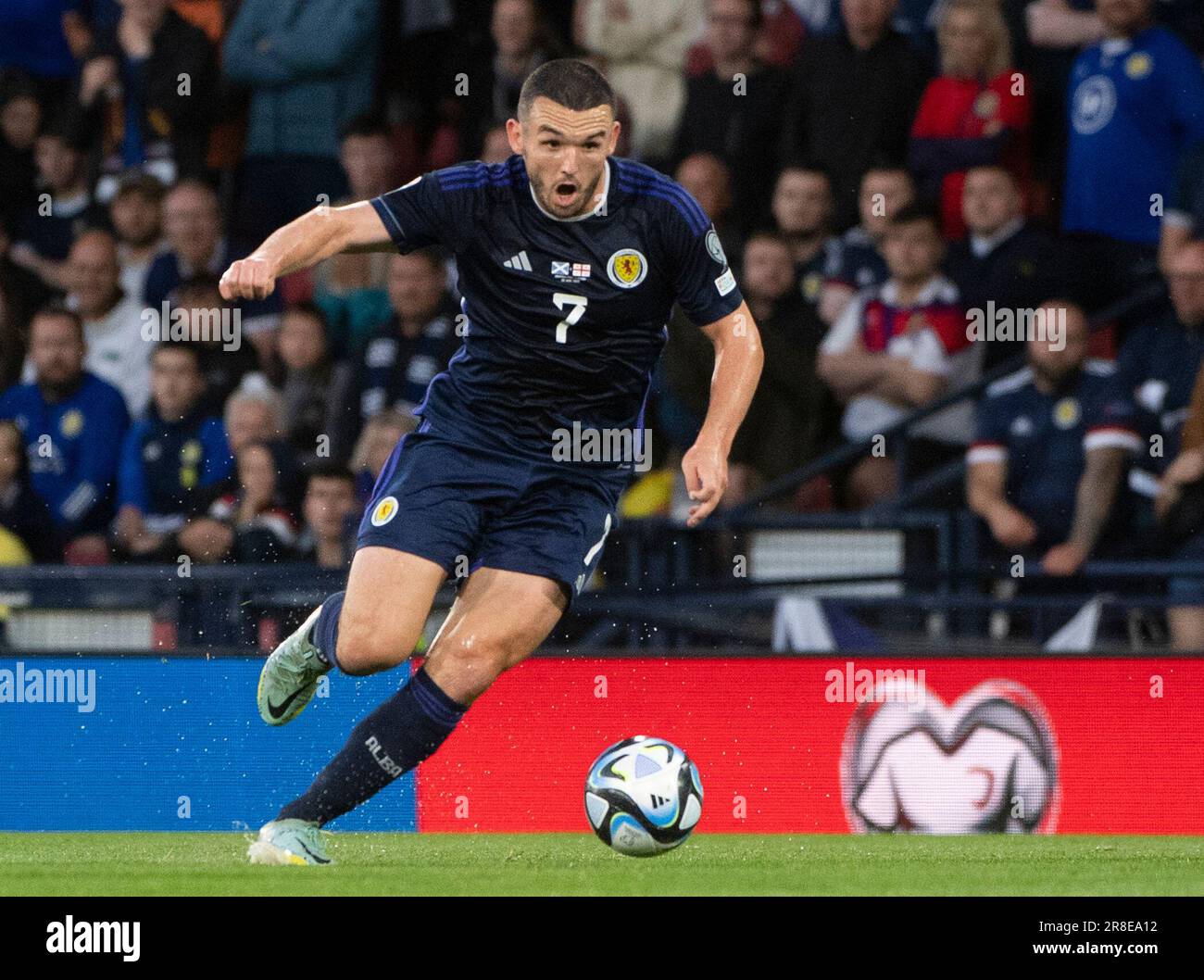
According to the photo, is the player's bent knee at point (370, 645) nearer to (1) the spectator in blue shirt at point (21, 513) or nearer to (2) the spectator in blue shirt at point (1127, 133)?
(1) the spectator in blue shirt at point (21, 513)

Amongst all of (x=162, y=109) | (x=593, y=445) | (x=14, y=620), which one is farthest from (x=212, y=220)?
(x=593, y=445)

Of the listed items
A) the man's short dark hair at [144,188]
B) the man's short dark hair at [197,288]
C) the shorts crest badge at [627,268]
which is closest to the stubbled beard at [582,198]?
the shorts crest badge at [627,268]

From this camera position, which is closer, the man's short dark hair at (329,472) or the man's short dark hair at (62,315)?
the man's short dark hair at (329,472)

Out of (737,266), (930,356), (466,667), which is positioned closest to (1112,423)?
(930,356)

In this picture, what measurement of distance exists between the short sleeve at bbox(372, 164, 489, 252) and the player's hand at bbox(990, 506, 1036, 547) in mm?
3451

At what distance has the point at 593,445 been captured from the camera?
6590 millimetres

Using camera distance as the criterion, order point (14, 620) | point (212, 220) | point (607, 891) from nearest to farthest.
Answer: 1. point (607, 891)
2. point (14, 620)
3. point (212, 220)

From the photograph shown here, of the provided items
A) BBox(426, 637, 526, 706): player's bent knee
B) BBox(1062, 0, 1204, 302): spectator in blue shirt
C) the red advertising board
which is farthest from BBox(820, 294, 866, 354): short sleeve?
BBox(426, 637, 526, 706): player's bent knee

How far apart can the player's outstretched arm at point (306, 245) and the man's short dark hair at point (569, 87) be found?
1.87ft

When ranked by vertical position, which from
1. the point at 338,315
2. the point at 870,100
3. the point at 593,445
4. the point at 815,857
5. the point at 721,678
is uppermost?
the point at 870,100

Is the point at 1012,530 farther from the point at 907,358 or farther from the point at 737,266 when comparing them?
the point at 737,266

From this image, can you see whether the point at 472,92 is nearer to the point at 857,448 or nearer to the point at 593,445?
the point at 857,448

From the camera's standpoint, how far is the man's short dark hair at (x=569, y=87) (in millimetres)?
6121

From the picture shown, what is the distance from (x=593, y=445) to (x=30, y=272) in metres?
5.82
